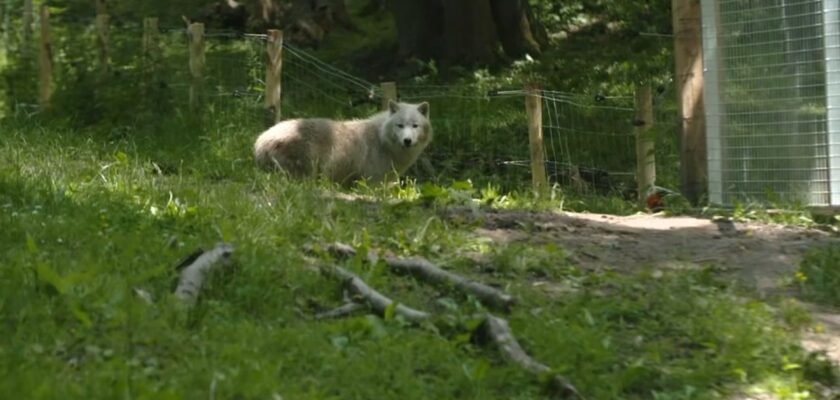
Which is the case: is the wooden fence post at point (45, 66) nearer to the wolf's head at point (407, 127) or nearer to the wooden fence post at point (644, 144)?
the wolf's head at point (407, 127)

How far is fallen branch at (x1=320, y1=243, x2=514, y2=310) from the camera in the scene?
7418mm

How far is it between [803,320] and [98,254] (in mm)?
4045

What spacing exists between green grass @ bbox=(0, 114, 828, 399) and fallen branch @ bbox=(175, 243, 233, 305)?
0.29 ft

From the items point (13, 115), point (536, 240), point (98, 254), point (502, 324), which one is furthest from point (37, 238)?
point (13, 115)

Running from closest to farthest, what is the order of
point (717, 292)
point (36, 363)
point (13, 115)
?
point (36, 363) < point (717, 292) < point (13, 115)

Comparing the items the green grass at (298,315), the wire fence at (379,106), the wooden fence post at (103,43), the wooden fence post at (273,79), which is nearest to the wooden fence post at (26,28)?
the wire fence at (379,106)

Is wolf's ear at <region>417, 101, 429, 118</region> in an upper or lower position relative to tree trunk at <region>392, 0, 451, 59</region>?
lower

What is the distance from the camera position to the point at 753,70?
38.1ft

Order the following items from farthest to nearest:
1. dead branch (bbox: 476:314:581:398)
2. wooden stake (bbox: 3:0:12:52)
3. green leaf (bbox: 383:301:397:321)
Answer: wooden stake (bbox: 3:0:12:52) < green leaf (bbox: 383:301:397:321) < dead branch (bbox: 476:314:581:398)

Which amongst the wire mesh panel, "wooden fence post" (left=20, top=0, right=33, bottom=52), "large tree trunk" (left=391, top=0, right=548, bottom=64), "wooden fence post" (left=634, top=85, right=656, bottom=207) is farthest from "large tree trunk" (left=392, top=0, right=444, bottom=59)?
the wire mesh panel

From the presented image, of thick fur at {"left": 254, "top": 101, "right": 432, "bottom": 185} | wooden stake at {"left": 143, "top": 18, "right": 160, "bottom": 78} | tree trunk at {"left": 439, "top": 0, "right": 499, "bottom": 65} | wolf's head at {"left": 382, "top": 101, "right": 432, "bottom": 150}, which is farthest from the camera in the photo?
tree trunk at {"left": 439, "top": 0, "right": 499, "bottom": 65}

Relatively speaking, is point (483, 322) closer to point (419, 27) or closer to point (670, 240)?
point (670, 240)

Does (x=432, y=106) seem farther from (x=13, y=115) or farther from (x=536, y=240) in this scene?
(x=536, y=240)

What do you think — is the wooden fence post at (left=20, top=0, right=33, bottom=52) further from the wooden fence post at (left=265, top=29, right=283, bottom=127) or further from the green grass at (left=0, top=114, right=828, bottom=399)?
the green grass at (left=0, top=114, right=828, bottom=399)
